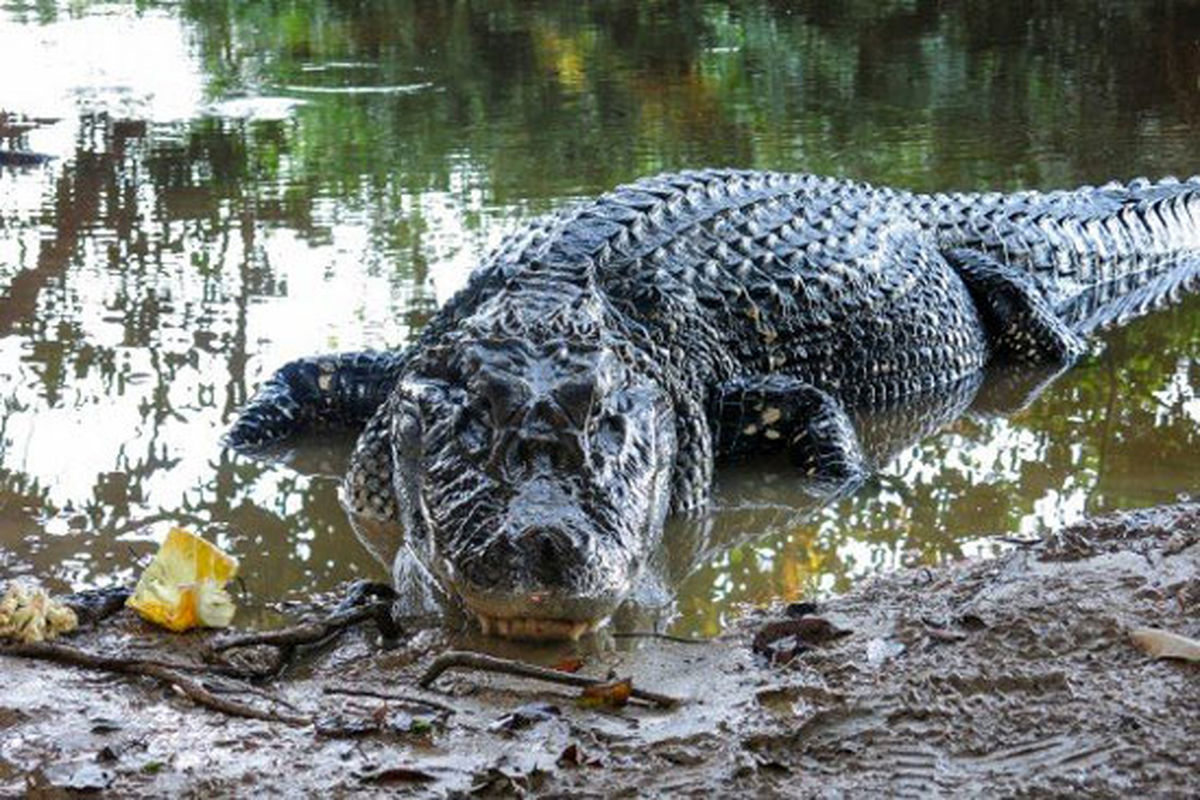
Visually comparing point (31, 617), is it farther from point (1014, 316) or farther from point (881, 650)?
point (1014, 316)

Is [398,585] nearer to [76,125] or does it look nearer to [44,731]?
[44,731]

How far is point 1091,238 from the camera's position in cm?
799

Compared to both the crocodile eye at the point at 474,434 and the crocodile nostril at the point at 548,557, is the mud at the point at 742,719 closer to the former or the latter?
the crocodile nostril at the point at 548,557

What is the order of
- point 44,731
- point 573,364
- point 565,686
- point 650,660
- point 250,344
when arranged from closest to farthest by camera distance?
point 44,731 < point 565,686 < point 650,660 < point 573,364 < point 250,344

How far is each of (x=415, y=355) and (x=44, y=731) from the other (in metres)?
2.22

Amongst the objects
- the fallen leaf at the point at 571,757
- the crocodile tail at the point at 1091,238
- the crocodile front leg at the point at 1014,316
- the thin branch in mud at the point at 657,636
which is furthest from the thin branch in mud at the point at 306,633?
the crocodile tail at the point at 1091,238

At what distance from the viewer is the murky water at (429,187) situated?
5.09 meters

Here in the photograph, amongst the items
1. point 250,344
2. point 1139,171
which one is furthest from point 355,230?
point 1139,171

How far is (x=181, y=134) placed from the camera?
37.5 ft

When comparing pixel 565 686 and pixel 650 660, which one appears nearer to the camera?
pixel 565 686

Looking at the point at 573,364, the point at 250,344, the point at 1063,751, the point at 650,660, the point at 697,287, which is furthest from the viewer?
the point at 250,344

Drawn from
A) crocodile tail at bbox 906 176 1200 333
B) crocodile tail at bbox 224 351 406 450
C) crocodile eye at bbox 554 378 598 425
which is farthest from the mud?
crocodile tail at bbox 906 176 1200 333

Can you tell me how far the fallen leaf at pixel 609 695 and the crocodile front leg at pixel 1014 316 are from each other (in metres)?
3.97

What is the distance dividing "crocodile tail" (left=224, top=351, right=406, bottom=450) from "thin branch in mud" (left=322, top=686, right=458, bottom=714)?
2.42 meters
